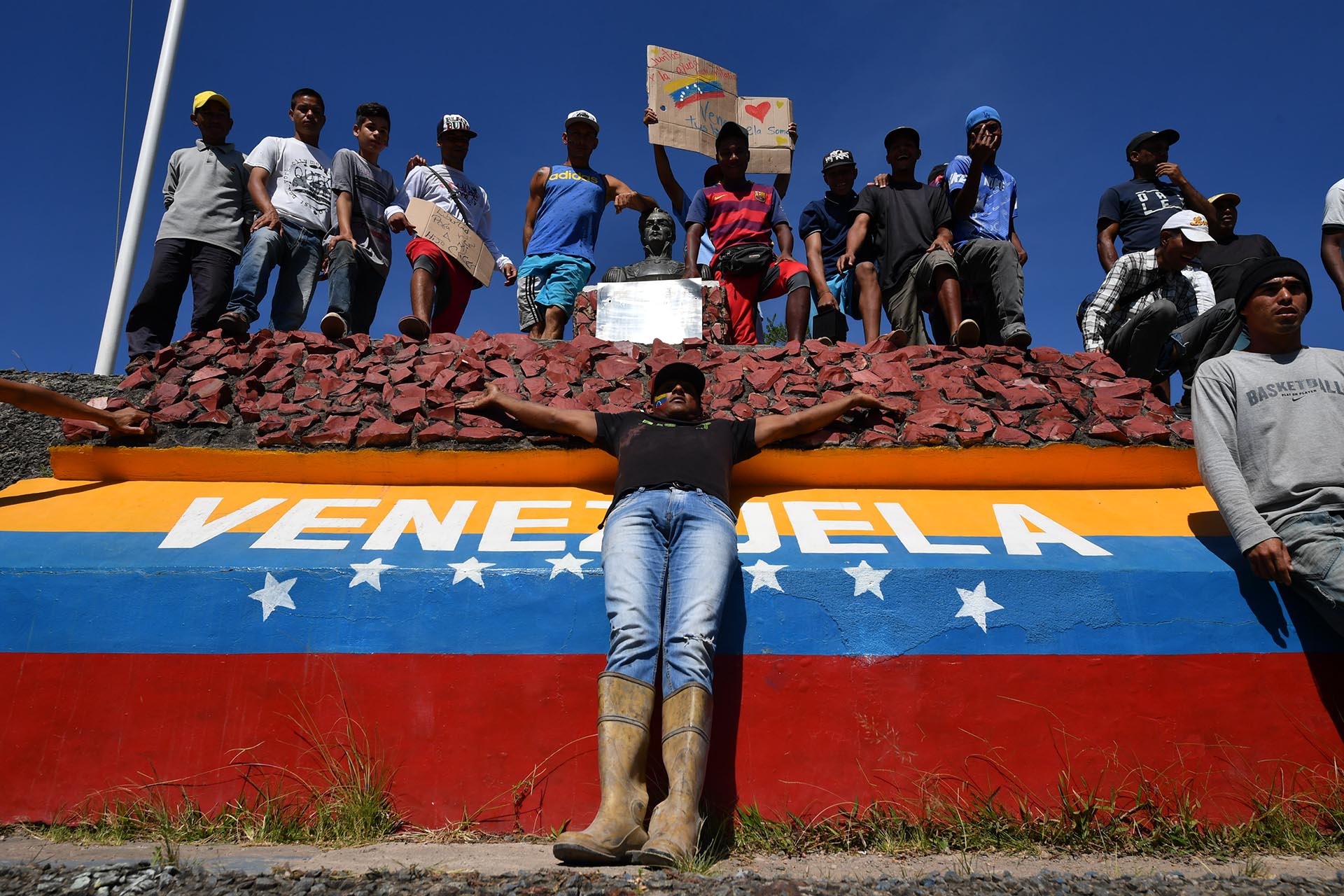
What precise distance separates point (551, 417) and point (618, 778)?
1.74 metres

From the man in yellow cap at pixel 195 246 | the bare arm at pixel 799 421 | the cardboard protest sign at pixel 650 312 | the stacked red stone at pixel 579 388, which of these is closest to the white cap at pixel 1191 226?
the stacked red stone at pixel 579 388

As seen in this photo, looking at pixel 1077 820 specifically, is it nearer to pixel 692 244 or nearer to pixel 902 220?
pixel 902 220

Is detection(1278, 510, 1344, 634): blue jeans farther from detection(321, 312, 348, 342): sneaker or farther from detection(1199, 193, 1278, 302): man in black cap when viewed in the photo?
detection(321, 312, 348, 342): sneaker

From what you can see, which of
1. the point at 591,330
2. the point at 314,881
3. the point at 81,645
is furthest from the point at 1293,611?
the point at 591,330

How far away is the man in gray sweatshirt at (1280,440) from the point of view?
115 inches

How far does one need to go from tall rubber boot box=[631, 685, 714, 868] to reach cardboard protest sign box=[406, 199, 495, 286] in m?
3.83

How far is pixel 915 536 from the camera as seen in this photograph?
3439 millimetres

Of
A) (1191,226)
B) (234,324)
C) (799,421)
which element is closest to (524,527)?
(799,421)

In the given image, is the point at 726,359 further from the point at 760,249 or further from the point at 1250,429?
the point at 1250,429

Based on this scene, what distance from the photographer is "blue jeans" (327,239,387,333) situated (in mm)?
5145

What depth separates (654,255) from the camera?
26.8 feet

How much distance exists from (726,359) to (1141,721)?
104 inches

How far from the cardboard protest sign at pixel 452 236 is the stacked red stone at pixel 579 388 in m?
0.96

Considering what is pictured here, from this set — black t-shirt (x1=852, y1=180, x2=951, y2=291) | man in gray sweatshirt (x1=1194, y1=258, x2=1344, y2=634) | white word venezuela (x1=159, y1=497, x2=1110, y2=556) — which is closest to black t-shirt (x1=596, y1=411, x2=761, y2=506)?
white word venezuela (x1=159, y1=497, x2=1110, y2=556)
